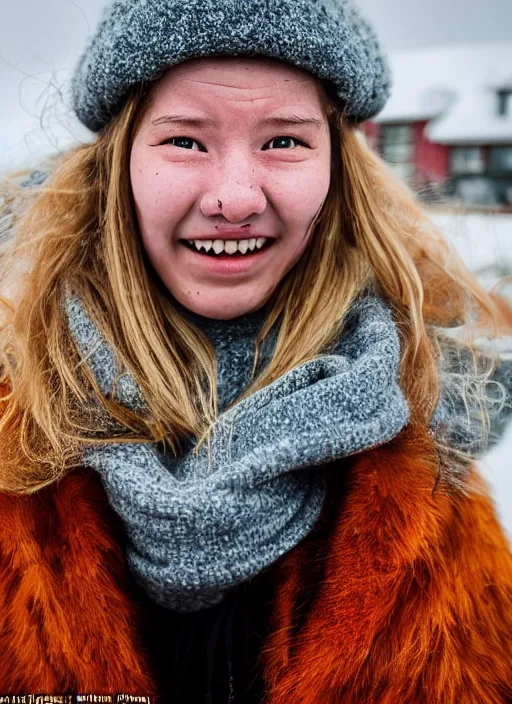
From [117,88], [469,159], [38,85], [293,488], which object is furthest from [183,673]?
[469,159]

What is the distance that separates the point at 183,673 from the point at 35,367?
1.66 ft

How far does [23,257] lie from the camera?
44.7 inches

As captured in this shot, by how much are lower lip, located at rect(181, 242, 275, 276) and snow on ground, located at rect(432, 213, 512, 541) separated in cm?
54

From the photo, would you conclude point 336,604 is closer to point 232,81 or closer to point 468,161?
point 232,81

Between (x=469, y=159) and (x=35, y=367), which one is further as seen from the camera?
(x=469, y=159)

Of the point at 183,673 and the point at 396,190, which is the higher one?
the point at 396,190

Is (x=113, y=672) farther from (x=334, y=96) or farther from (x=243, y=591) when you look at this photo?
(x=334, y=96)

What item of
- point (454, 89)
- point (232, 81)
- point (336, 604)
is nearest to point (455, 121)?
point (454, 89)

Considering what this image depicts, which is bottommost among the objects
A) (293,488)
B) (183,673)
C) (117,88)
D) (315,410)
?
(183,673)

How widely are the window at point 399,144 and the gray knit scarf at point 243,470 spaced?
2.86ft

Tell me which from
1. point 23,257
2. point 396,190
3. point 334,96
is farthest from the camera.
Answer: point 396,190

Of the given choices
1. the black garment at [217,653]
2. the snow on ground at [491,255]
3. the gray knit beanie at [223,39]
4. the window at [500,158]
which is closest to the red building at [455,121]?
the window at [500,158]

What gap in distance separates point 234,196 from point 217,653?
655 millimetres

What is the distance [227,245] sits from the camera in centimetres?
94
